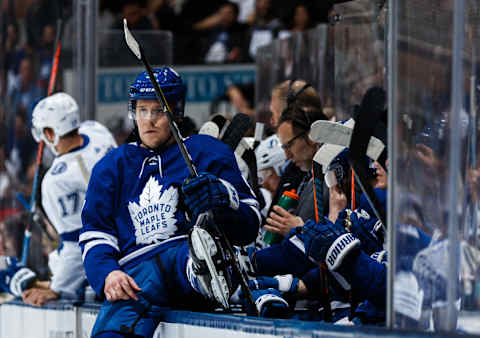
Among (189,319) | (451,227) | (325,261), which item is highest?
(451,227)

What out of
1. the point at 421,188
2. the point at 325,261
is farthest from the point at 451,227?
the point at 325,261

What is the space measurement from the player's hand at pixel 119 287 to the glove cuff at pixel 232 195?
48 cm

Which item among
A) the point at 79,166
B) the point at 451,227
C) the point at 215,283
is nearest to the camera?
the point at 451,227

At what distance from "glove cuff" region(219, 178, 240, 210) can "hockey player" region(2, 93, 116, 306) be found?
1.62 meters

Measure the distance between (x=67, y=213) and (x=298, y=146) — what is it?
116 centimetres

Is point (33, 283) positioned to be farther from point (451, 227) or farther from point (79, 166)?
point (451, 227)

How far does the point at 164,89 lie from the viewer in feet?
12.4

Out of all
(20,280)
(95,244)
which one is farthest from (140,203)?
(20,280)

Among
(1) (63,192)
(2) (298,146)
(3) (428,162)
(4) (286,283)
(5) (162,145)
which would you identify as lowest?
(4) (286,283)

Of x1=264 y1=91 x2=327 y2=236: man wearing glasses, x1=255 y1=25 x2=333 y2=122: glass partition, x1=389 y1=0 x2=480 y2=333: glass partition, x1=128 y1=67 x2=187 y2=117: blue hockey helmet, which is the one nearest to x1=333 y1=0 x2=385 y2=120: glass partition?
x1=255 y1=25 x2=333 y2=122: glass partition

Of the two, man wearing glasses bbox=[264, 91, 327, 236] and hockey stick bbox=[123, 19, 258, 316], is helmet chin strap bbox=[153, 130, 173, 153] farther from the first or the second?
man wearing glasses bbox=[264, 91, 327, 236]

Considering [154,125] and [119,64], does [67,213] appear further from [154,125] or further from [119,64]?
[119,64]

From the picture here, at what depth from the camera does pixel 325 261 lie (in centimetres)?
321

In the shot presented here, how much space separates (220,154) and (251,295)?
538mm
